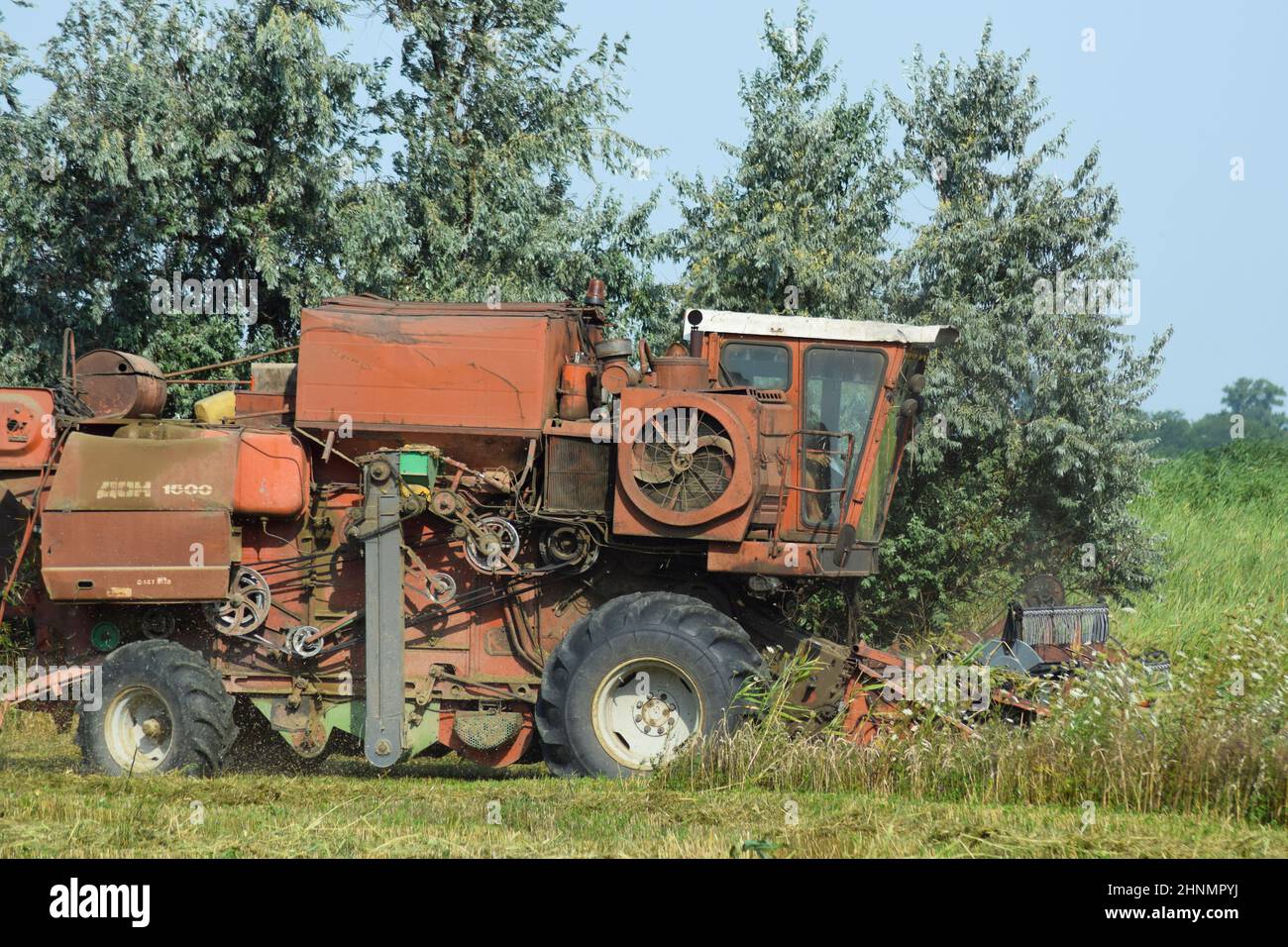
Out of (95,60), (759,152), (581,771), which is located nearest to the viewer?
(581,771)

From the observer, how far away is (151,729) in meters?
10.6

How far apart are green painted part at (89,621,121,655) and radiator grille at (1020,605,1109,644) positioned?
6.82 m

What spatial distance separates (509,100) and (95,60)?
4.54 meters

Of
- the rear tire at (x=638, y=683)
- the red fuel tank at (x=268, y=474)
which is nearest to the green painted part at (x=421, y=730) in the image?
the rear tire at (x=638, y=683)

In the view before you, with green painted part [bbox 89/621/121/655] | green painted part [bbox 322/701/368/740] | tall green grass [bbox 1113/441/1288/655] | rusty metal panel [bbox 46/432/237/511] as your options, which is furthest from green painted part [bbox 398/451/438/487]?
tall green grass [bbox 1113/441/1288/655]

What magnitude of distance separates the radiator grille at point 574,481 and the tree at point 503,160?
573 cm

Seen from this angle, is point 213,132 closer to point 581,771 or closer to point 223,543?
point 223,543

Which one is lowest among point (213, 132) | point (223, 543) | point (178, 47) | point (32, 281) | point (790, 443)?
point (223, 543)

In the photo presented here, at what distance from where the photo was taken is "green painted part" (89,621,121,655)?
35.9 ft

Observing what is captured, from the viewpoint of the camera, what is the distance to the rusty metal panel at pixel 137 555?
10453 mm

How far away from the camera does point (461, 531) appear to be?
1067cm

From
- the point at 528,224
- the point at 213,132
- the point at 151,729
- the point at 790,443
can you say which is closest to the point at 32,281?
the point at 213,132

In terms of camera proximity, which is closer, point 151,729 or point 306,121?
point 151,729
